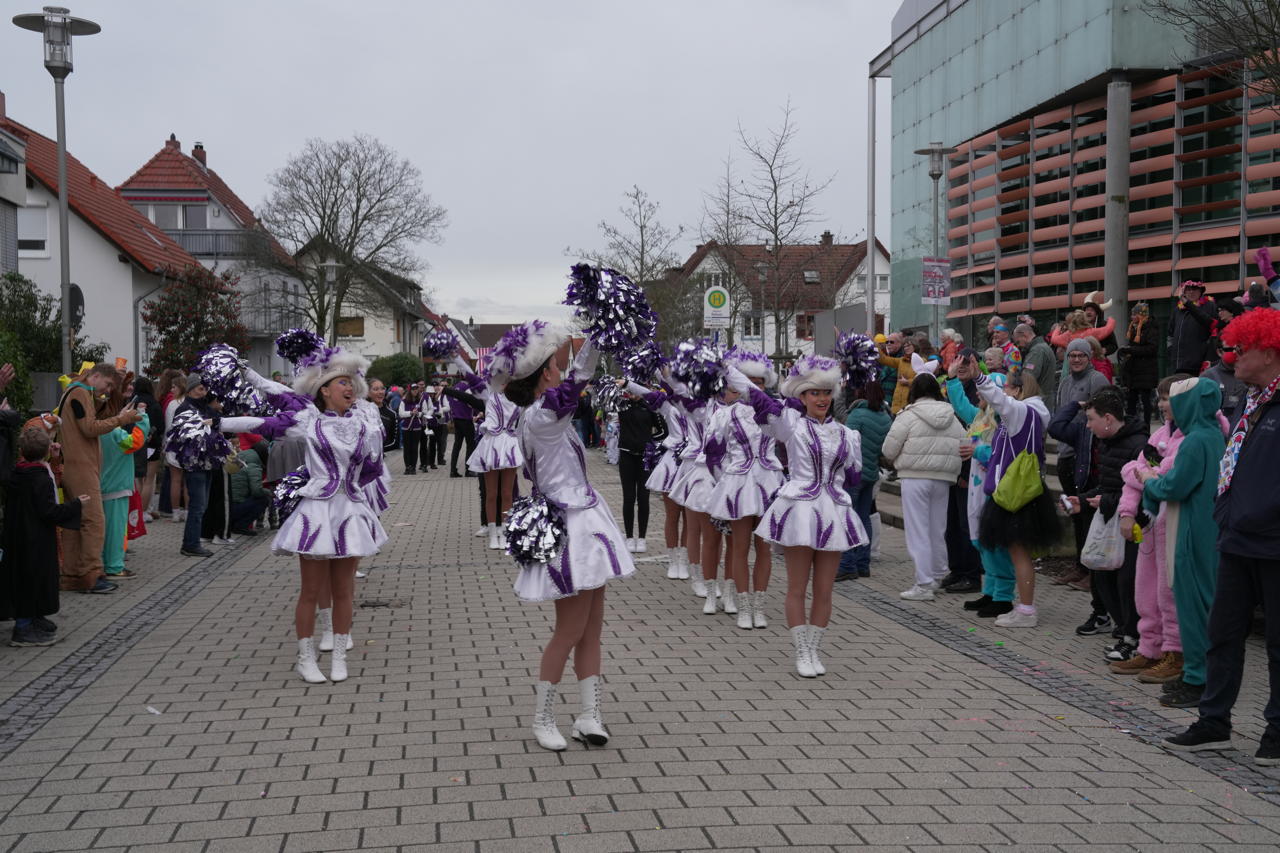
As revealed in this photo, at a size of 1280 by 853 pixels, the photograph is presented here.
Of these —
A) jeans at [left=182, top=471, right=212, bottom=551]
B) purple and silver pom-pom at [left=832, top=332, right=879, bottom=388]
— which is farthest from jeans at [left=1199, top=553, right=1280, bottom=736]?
jeans at [left=182, top=471, right=212, bottom=551]

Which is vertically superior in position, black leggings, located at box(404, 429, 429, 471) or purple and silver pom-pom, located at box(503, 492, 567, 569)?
purple and silver pom-pom, located at box(503, 492, 567, 569)

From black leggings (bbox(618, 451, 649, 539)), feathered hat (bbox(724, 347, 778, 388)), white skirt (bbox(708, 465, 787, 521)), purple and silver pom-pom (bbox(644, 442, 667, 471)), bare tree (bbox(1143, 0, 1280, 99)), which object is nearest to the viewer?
feathered hat (bbox(724, 347, 778, 388))

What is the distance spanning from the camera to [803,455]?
7.19 metres

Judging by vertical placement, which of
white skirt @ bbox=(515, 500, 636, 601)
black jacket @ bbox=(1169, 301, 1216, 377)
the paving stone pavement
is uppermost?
black jacket @ bbox=(1169, 301, 1216, 377)

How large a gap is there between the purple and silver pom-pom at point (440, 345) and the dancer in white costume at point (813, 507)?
2191 mm

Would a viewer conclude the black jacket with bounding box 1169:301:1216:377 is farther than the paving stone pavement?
Yes

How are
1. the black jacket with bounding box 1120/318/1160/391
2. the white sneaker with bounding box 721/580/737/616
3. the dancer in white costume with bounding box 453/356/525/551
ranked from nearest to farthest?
the white sneaker with bounding box 721/580/737/616, the dancer in white costume with bounding box 453/356/525/551, the black jacket with bounding box 1120/318/1160/391

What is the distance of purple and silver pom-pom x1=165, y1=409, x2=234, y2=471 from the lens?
24.4 ft

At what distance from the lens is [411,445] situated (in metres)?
25.2

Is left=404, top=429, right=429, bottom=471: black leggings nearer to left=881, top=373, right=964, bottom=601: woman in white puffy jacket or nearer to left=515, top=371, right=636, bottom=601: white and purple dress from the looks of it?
left=881, top=373, right=964, bottom=601: woman in white puffy jacket

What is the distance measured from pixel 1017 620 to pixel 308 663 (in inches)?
205

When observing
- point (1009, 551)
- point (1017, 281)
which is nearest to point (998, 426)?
point (1009, 551)

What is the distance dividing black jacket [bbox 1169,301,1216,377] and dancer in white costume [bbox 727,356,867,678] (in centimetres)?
585

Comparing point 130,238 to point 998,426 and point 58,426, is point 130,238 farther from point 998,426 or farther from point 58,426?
point 998,426
